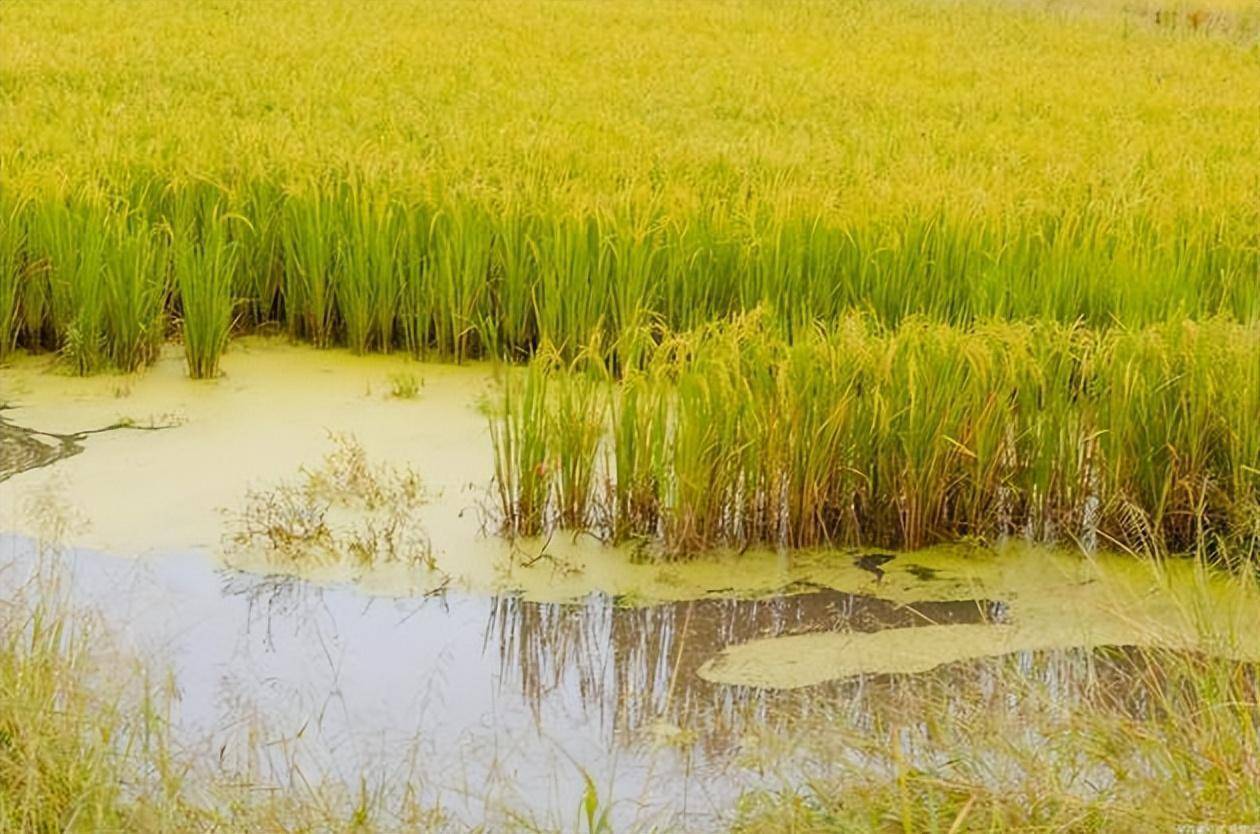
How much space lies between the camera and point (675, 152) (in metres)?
6.94

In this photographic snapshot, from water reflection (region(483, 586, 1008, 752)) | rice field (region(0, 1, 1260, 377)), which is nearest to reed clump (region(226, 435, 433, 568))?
water reflection (region(483, 586, 1008, 752))

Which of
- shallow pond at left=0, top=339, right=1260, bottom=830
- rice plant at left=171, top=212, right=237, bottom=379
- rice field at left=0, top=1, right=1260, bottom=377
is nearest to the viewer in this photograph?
shallow pond at left=0, top=339, right=1260, bottom=830

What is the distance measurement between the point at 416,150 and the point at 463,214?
155cm

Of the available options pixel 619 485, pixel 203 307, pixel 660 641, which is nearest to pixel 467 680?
pixel 660 641

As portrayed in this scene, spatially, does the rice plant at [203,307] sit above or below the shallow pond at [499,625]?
above

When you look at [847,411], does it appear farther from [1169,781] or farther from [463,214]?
[463,214]

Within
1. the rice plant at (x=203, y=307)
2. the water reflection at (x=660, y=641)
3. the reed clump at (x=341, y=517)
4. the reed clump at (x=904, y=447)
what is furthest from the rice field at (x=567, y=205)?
the water reflection at (x=660, y=641)

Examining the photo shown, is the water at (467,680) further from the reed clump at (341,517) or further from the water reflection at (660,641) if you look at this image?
the reed clump at (341,517)

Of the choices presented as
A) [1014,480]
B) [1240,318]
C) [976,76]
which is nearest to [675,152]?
[1240,318]

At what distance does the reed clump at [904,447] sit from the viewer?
11.7 ft

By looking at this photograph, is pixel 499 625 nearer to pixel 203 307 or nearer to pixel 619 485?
pixel 619 485

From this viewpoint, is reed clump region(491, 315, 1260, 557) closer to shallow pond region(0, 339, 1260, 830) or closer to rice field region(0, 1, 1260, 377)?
Answer: shallow pond region(0, 339, 1260, 830)

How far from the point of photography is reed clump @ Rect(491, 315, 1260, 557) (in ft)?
11.7

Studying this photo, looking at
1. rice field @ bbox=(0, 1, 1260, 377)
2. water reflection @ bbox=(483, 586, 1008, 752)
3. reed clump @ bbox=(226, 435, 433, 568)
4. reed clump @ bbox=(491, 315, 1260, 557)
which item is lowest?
water reflection @ bbox=(483, 586, 1008, 752)
